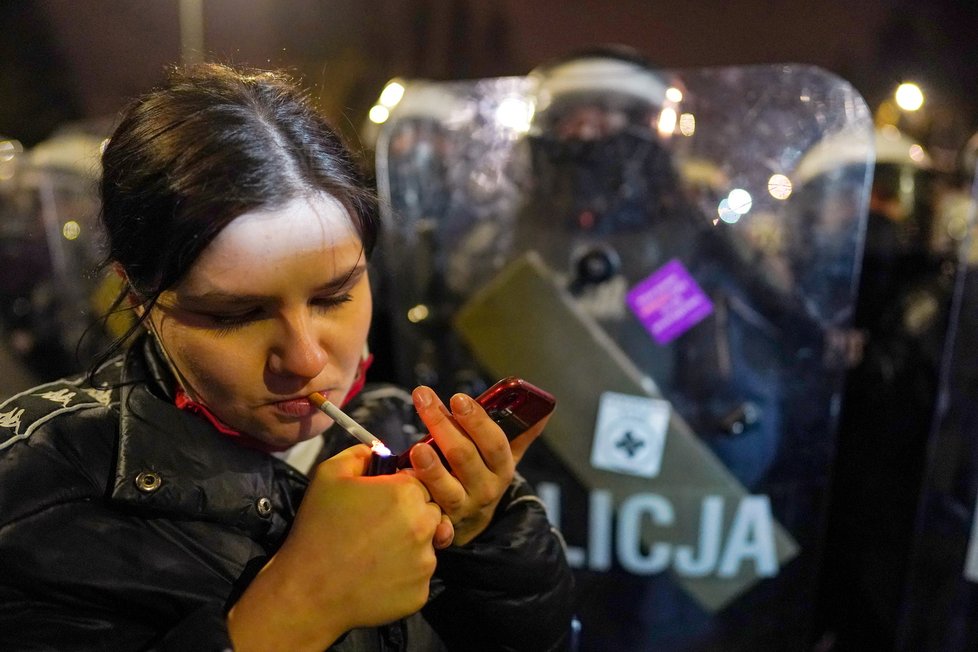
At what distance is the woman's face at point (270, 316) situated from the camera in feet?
2.23

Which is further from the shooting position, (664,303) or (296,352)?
(664,303)

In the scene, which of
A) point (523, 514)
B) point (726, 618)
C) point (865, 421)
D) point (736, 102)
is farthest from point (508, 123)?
point (865, 421)

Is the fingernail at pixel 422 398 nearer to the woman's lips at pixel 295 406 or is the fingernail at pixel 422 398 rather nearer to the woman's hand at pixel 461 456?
the woman's hand at pixel 461 456

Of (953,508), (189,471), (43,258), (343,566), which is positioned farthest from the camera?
(43,258)

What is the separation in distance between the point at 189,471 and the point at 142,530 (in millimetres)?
68

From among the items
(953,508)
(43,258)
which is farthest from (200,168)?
(43,258)

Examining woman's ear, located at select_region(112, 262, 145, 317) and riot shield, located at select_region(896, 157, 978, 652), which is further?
Result: riot shield, located at select_region(896, 157, 978, 652)

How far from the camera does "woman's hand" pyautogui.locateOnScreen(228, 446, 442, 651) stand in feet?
2.07

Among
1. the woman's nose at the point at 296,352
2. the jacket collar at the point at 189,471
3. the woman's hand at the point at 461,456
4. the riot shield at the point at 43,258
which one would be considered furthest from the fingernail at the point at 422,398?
the riot shield at the point at 43,258

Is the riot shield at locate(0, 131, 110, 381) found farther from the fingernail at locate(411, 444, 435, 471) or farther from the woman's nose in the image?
the fingernail at locate(411, 444, 435, 471)

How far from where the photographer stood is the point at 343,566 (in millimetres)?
637

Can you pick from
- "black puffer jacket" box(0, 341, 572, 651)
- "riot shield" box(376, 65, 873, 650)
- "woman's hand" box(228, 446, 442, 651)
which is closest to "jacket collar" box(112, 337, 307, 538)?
Result: "black puffer jacket" box(0, 341, 572, 651)

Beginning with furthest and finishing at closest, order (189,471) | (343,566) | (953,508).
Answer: (953,508) → (189,471) → (343,566)

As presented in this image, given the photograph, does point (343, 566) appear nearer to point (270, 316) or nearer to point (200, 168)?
point (270, 316)
